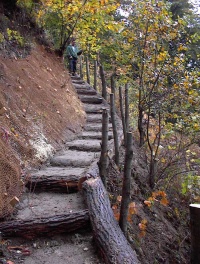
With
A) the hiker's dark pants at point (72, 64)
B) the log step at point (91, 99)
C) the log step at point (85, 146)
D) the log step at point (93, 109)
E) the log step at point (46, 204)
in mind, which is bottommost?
the log step at point (46, 204)

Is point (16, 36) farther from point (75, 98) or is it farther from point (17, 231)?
point (17, 231)

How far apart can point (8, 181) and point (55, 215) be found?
2.49 ft

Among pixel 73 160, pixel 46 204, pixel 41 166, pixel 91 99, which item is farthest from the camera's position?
pixel 91 99

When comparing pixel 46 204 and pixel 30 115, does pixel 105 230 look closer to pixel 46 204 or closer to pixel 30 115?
pixel 46 204

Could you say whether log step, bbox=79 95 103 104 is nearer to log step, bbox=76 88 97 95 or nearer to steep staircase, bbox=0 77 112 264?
log step, bbox=76 88 97 95

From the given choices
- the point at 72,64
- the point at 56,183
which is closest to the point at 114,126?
the point at 56,183

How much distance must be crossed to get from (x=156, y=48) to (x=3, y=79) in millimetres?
3564

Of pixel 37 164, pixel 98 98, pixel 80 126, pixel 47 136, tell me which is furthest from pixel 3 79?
pixel 98 98

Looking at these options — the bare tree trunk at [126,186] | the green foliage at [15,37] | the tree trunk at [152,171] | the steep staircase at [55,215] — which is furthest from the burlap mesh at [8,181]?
the green foliage at [15,37]

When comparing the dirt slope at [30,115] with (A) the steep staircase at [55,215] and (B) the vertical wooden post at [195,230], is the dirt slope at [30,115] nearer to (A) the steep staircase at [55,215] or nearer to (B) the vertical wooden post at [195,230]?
(A) the steep staircase at [55,215]

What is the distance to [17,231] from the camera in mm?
3346

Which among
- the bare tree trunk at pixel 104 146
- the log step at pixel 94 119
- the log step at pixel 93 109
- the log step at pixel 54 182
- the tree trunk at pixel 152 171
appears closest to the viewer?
the log step at pixel 54 182

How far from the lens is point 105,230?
11.2 ft

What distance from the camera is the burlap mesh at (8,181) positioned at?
351 cm
